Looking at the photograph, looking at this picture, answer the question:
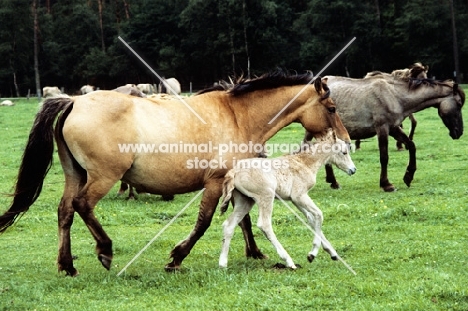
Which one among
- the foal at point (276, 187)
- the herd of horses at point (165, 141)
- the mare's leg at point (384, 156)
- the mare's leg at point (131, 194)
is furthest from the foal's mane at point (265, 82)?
the mare's leg at point (131, 194)

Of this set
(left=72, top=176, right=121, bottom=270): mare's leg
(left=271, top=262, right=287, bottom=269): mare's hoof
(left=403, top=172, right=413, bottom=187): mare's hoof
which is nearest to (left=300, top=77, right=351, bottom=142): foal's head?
(left=271, top=262, right=287, bottom=269): mare's hoof

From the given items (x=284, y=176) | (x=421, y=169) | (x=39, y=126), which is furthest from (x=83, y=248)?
(x=421, y=169)

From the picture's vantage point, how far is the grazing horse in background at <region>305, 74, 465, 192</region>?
1402cm

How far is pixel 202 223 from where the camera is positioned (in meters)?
8.00

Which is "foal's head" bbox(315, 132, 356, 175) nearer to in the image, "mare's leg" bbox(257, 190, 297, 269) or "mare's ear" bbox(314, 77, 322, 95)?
"mare's ear" bbox(314, 77, 322, 95)

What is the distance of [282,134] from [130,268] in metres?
16.1

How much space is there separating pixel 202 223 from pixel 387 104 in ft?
23.5

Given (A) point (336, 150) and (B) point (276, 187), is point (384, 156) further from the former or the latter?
(B) point (276, 187)

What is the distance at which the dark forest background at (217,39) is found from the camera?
54.1m

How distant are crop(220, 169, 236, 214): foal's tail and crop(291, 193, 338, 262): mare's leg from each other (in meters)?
0.78

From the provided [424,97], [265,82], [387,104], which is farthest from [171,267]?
[424,97]

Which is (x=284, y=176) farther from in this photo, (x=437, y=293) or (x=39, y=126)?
(x=39, y=126)

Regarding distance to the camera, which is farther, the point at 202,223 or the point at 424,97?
the point at 424,97

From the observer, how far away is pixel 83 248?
391 inches
